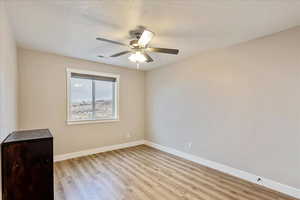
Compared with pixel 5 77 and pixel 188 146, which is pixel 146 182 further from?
pixel 5 77

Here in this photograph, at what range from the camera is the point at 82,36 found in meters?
2.52

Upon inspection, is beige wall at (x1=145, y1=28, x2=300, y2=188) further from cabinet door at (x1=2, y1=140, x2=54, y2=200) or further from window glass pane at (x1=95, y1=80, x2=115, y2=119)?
cabinet door at (x1=2, y1=140, x2=54, y2=200)

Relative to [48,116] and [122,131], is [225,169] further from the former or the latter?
[48,116]

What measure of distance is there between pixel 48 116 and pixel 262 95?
413 centimetres

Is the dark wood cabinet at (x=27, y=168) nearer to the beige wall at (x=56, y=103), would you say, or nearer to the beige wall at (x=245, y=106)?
the beige wall at (x=56, y=103)

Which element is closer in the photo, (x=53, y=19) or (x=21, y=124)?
(x=53, y=19)

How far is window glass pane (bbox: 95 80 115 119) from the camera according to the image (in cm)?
415

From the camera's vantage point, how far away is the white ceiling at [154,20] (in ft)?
5.63

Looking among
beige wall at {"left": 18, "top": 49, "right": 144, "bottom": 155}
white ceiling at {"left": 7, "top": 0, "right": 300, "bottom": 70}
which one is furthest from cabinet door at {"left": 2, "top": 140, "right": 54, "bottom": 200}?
beige wall at {"left": 18, "top": 49, "right": 144, "bottom": 155}

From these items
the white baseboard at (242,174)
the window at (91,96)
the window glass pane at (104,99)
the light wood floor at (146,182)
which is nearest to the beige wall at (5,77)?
the light wood floor at (146,182)

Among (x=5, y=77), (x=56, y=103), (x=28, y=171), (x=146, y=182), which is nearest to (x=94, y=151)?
(x=56, y=103)

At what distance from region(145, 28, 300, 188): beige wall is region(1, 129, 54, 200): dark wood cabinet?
2788 millimetres

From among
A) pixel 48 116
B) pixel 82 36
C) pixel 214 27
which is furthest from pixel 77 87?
pixel 214 27

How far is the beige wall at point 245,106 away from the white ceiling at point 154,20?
34 centimetres
